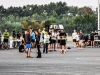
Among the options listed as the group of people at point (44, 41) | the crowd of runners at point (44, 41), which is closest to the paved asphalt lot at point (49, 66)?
the group of people at point (44, 41)

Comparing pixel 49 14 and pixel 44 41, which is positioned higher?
pixel 49 14

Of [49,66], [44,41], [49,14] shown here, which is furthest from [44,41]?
[49,14]

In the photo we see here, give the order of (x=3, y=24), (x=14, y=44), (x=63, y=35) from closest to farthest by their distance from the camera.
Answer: (x=63, y=35)
(x=14, y=44)
(x=3, y=24)

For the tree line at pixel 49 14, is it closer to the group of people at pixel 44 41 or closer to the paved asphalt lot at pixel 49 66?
the group of people at pixel 44 41

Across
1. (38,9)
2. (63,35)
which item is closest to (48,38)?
(63,35)

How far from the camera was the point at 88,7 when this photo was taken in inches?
6673

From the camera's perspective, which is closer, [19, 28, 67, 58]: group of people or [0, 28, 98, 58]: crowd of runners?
[19, 28, 67, 58]: group of people

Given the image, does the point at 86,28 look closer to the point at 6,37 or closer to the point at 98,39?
the point at 98,39

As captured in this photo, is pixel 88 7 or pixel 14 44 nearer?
pixel 14 44

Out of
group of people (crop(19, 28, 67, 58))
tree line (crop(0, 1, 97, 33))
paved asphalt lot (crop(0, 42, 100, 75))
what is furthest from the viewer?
tree line (crop(0, 1, 97, 33))

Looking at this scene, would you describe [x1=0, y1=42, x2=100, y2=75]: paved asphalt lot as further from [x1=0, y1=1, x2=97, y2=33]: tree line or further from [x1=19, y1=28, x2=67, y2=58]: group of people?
[x1=0, y1=1, x2=97, y2=33]: tree line

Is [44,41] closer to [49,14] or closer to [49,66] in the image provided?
[49,66]

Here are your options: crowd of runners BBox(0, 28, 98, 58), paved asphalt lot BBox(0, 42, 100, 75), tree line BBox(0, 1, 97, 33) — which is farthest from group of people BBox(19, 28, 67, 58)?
tree line BBox(0, 1, 97, 33)

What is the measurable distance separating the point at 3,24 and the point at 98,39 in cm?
2878
